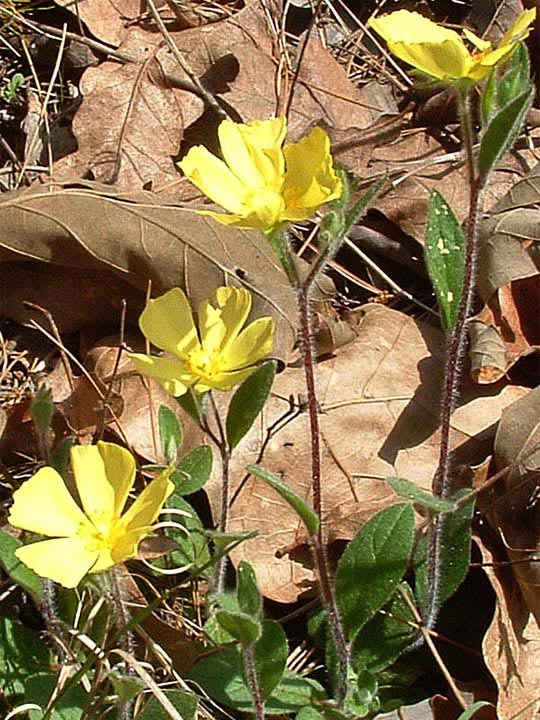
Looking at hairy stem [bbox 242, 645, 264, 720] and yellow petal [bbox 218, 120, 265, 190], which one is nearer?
hairy stem [bbox 242, 645, 264, 720]

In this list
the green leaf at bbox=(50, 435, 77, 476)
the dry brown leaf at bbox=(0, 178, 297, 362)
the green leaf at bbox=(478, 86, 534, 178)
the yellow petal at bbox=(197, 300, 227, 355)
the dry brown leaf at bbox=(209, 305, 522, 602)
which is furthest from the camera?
the dry brown leaf at bbox=(0, 178, 297, 362)

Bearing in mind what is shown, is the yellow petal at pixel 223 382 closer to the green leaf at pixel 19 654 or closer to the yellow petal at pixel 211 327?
the yellow petal at pixel 211 327

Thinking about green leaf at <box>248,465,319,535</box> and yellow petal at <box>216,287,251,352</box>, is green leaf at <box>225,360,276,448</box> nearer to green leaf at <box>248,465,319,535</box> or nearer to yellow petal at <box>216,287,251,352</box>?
yellow petal at <box>216,287,251,352</box>

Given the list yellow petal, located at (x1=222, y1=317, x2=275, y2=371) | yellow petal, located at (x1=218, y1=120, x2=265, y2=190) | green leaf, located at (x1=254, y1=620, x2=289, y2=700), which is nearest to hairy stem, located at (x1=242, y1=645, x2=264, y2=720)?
green leaf, located at (x1=254, y1=620, x2=289, y2=700)

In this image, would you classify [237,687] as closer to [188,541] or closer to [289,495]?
[188,541]

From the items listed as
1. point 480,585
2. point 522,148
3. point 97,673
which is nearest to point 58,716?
point 97,673

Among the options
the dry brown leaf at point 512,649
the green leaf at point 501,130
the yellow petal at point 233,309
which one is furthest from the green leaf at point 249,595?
the green leaf at point 501,130
